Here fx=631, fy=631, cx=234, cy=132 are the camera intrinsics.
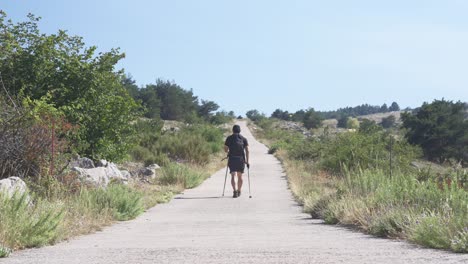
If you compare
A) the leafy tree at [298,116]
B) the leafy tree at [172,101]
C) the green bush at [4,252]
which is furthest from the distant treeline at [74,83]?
the leafy tree at [298,116]

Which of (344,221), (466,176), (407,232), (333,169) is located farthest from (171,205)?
(333,169)

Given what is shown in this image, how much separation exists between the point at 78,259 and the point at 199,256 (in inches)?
49.7

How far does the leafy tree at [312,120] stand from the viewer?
120688 mm

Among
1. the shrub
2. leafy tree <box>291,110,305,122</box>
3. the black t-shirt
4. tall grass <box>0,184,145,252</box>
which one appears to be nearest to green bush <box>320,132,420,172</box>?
the black t-shirt

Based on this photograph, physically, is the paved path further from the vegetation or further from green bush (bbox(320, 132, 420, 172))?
green bush (bbox(320, 132, 420, 172))

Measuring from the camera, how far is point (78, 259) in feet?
21.6

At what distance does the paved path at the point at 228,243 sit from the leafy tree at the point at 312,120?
106648mm

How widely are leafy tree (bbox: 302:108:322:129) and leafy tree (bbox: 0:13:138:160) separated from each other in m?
101

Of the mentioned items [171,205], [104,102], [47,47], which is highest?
[47,47]

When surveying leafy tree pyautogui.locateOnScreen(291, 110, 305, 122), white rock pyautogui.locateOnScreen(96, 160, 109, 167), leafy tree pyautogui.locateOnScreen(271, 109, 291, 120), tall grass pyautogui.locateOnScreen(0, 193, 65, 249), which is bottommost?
tall grass pyautogui.locateOnScreen(0, 193, 65, 249)

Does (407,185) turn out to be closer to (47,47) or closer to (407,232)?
(407,232)

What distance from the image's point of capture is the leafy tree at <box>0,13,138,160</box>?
18875 mm

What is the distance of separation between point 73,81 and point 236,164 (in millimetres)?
5870

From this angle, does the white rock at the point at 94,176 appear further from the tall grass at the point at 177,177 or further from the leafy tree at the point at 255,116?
the leafy tree at the point at 255,116
